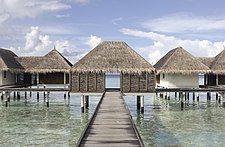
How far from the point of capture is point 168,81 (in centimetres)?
2694

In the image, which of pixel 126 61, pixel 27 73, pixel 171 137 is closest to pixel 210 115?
pixel 126 61

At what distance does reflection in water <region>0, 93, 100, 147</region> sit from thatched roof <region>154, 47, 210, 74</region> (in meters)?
7.81

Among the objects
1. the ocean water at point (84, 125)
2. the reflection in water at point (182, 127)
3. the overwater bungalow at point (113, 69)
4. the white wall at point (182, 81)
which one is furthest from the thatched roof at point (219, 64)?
the overwater bungalow at point (113, 69)

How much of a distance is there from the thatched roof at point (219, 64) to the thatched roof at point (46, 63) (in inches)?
513

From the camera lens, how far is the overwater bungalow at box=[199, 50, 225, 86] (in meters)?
28.1

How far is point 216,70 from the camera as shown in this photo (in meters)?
28.1

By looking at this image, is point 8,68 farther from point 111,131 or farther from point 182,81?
point 111,131

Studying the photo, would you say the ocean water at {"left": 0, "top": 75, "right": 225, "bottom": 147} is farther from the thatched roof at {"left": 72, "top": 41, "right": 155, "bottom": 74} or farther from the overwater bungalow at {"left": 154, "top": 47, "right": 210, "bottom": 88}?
the thatched roof at {"left": 72, "top": 41, "right": 155, "bottom": 74}

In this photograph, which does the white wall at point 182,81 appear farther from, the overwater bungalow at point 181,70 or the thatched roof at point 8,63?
the thatched roof at point 8,63

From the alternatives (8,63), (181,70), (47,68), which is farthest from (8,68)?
(181,70)

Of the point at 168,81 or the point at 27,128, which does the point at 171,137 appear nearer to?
the point at 27,128

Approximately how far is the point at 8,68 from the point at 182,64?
14.3 m

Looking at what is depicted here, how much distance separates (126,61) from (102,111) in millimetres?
8606

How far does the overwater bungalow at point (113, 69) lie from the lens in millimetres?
22062
